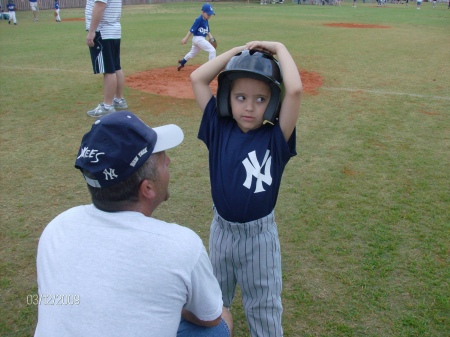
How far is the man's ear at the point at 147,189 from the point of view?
1.61 meters

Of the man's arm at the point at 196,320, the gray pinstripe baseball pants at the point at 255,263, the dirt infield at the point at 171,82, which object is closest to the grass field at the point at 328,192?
the dirt infield at the point at 171,82

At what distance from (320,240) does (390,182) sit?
1.39 meters

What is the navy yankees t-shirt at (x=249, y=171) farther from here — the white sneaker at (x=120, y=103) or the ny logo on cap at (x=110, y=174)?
the white sneaker at (x=120, y=103)

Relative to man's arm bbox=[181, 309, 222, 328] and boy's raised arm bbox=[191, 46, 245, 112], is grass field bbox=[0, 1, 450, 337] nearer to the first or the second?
man's arm bbox=[181, 309, 222, 328]

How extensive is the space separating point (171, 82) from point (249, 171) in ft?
22.3

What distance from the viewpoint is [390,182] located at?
4395 millimetres

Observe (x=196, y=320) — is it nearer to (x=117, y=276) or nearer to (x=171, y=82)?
(x=117, y=276)

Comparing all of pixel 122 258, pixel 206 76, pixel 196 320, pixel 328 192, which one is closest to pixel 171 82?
pixel 328 192

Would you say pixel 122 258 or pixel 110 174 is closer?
pixel 122 258

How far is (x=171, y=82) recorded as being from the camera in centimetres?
861

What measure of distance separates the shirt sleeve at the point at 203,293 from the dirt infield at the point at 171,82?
6.11 m

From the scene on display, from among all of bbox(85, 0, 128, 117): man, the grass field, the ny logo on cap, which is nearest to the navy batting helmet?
the ny logo on cap

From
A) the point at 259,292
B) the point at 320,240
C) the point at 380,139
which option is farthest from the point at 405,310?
the point at 380,139

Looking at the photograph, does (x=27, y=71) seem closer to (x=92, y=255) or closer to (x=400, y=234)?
(x=400, y=234)
